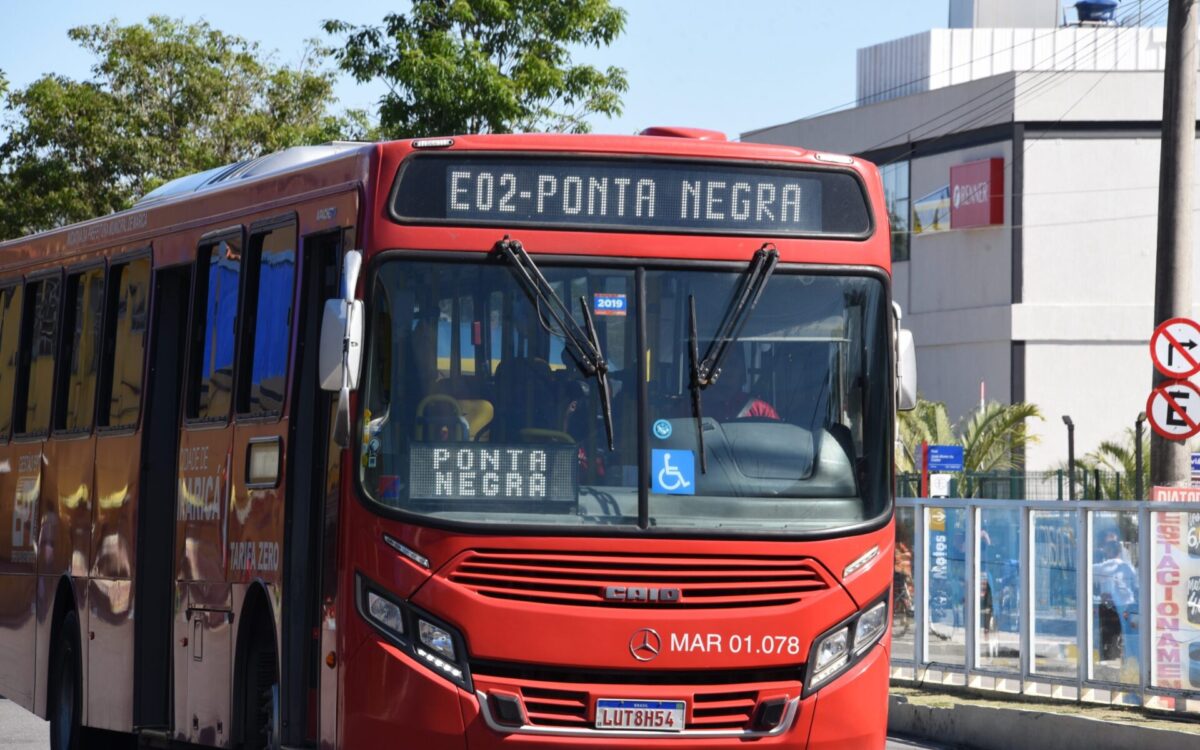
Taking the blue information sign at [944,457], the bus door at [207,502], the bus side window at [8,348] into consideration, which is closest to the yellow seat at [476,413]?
the bus door at [207,502]

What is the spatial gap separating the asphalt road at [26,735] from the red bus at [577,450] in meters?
5.21

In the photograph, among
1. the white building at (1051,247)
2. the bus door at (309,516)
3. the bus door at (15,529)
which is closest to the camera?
the bus door at (309,516)

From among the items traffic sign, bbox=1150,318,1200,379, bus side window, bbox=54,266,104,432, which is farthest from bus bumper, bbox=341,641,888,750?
traffic sign, bbox=1150,318,1200,379

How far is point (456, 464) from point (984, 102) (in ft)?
A: 149

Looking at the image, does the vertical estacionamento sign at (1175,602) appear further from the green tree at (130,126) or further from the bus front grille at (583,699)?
the green tree at (130,126)

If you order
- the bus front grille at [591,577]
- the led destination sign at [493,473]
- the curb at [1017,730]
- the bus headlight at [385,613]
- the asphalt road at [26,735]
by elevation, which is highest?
the led destination sign at [493,473]

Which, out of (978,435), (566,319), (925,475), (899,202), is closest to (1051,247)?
(899,202)

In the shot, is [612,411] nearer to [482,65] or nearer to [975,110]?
[482,65]

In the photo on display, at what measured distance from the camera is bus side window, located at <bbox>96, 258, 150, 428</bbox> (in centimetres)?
1175

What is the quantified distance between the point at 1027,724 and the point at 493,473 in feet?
25.1

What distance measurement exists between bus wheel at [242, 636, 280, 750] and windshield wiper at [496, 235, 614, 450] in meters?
2.31

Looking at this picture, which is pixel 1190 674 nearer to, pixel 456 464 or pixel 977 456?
pixel 456 464

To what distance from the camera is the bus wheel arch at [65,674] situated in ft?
41.2

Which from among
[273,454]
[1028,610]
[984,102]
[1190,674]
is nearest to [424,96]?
[1028,610]
